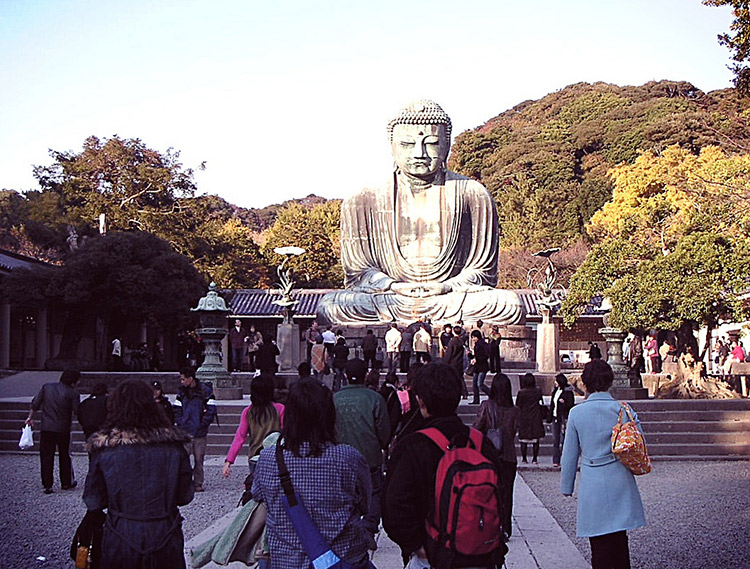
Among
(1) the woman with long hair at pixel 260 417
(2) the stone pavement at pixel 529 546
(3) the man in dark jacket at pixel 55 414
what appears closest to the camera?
(1) the woman with long hair at pixel 260 417

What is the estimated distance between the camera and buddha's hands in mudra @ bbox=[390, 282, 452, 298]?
69.8 ft

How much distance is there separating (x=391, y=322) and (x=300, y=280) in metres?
20.4

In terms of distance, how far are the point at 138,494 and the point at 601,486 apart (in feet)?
7.54

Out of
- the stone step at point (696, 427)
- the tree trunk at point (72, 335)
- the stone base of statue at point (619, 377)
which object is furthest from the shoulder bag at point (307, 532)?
the tree trunk at point (72, 335)

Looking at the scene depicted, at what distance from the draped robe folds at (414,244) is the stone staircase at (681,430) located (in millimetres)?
7840

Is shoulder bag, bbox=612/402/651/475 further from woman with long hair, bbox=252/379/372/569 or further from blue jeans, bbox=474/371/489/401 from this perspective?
blue jeans, bbox=474/371/489/401

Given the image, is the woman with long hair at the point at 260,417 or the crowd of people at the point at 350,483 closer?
the crowd of people at the point at 350,483

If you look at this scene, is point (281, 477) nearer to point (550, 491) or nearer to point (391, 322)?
point (550, 491)

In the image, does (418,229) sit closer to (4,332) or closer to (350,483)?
(4,332)

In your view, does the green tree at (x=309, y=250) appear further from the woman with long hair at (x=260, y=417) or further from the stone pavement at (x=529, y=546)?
the woman with long hair at (x=260, y=417)

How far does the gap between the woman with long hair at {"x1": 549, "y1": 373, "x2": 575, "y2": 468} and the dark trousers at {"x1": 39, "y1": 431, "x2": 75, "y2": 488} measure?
5.25m

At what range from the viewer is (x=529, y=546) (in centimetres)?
705

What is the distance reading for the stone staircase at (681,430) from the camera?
12688 millimetres

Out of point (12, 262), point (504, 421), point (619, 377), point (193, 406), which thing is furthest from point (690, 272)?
point (12, 262)
